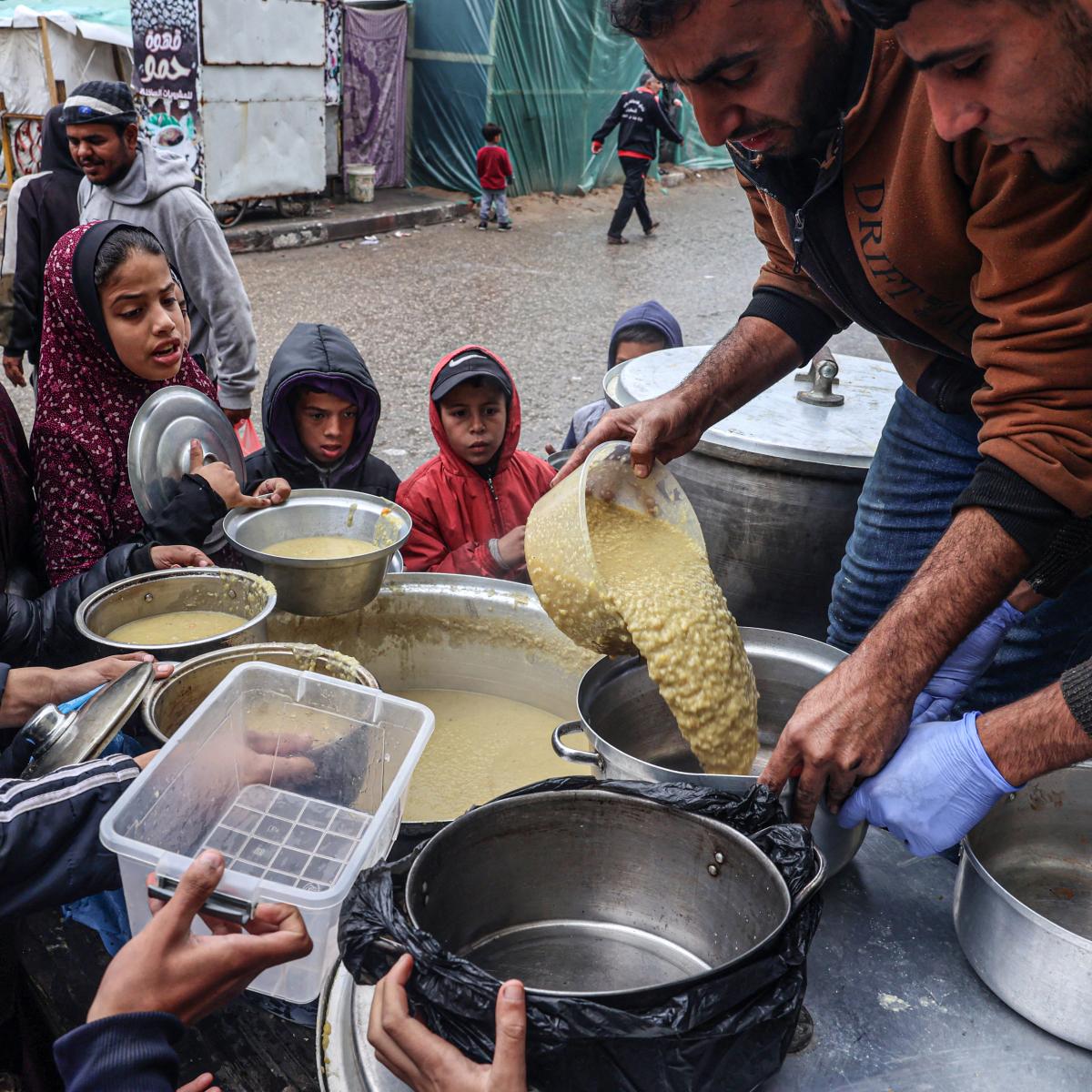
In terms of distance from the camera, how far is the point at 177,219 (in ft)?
13.3

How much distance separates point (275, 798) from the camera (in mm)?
1664

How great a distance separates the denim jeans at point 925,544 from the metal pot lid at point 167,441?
5.38 feet

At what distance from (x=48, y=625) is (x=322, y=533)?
2.15 ft

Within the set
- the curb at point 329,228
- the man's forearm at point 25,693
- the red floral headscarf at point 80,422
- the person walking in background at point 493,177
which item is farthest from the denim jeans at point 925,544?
the person walking in background at point 493,177

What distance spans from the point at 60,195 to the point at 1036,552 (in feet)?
14.3

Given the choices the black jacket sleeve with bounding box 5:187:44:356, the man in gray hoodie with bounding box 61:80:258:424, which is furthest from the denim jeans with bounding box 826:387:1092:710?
the black jacket sleeve with bounding box 5:187:44:356

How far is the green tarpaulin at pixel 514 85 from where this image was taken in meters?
12.5

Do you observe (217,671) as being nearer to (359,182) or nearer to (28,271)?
(28,271)

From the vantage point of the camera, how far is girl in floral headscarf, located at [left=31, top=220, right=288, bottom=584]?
8.52 ft

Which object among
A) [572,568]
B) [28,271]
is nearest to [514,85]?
[28,271]

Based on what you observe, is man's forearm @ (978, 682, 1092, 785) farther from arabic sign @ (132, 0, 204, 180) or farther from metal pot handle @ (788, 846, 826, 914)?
arabic sign @ (132, 0, 204, 180)

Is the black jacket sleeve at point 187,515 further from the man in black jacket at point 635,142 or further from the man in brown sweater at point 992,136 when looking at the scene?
the man in black jacket at point 635,142

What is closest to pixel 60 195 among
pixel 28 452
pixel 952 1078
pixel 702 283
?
pixel 28 452

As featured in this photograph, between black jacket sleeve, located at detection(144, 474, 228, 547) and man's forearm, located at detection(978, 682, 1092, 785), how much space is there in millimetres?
1800
